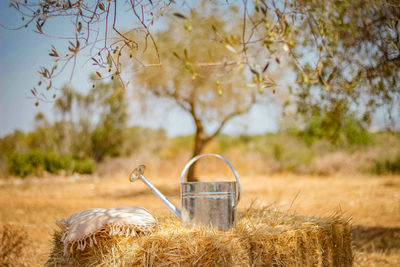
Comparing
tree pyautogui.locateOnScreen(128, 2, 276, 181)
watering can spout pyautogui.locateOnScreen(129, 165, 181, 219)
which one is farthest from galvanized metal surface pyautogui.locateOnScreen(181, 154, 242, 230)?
→ tree pyautogui.locateOnScreen(128, 2, 276, 181)

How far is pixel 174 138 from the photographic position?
1656 cm

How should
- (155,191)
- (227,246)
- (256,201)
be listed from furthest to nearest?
1. (256,201)
2. (155,191)
3. (227,246)

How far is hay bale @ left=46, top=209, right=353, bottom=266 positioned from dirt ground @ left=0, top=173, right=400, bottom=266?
393 mm

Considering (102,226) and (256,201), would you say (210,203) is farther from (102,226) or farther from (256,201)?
(256,201)

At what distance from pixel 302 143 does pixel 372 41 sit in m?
10.9

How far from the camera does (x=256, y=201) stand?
526cm

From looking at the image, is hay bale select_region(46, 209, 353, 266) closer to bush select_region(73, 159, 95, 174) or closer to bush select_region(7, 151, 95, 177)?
bush select_region(7, 151, 95, 177)

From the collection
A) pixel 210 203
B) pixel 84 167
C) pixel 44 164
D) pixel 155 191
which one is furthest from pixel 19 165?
pixel 210 203

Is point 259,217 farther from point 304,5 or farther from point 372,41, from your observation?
point 372,41

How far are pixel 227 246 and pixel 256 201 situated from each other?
326 cm

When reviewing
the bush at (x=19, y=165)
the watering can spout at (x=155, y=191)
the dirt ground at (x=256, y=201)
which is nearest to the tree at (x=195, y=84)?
the dirt ground at (x=256, y=201)

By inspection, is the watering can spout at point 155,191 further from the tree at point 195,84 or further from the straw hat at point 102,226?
the tree at point 195,84

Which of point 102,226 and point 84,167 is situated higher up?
point 102,226

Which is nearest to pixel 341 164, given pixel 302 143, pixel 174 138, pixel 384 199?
pixel 302 143
